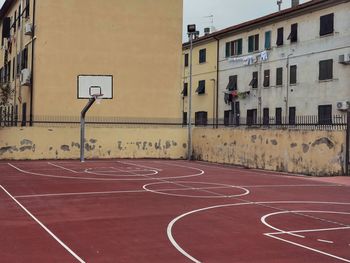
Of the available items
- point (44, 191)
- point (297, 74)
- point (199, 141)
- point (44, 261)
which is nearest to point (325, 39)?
point (297, 74)

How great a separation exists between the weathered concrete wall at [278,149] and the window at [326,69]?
9951 millimetres

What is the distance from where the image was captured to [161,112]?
32.1 metres

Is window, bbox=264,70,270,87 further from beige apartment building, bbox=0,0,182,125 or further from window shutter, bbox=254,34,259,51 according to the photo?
beige apartment building, bbox=0,0,182,125

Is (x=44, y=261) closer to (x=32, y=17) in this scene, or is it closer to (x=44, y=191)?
(x=44, y=191)

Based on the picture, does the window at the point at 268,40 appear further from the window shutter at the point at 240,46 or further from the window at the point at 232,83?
the window at the point at 232,83

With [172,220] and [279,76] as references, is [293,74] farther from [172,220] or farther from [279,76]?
[172,220]

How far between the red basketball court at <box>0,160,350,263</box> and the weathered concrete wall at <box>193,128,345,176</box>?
1.61 m

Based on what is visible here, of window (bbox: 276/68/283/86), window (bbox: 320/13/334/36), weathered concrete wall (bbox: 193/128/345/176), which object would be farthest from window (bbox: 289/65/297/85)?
weathered concrete wall (bbox: 193/128/345/176)

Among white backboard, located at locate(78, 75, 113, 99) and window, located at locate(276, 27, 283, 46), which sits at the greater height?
window, located at locate(276, 27, 283, 46)

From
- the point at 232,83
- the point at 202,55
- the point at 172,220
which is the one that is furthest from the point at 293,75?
the point at 172,220

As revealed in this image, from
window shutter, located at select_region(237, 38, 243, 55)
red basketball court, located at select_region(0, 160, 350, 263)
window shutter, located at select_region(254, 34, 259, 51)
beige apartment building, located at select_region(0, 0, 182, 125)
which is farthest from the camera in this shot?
window shutter, located at select_region(237, 38, 243, 55)

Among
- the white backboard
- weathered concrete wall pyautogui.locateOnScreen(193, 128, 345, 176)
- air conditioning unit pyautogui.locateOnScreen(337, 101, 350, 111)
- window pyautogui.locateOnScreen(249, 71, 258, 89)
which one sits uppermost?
window pyautogui.locateOnScreen(249, 71, 258, 89)

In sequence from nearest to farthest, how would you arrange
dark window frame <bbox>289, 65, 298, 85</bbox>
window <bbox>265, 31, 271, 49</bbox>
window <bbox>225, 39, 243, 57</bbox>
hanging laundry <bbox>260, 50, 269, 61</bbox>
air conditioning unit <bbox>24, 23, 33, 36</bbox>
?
air conditioning unit <bbox>24, 23, 33, 36</bbox>
dark window frame <bbox>289, 65, 298, 85</bbox>
window <bbox>265, 31, 271, 49</bbox>
hanging laundry <bbox>260, 50, 269, 61</bbox>
window <bbox>225, 39, 243, 57</bbox>

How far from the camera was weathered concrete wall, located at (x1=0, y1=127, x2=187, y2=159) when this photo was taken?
2717 centimetres
